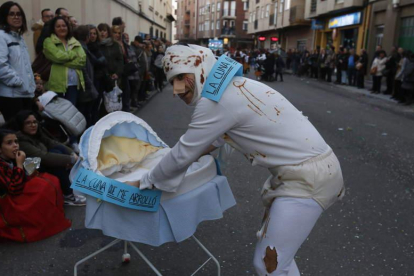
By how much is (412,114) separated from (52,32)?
33.8 feet

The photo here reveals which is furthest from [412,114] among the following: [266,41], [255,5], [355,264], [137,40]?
[255,5]

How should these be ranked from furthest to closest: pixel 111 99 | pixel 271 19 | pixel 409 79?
pixel 271 19 < pixel 409 79 < pixel 111 99

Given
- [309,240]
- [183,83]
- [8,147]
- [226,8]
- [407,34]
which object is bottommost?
[309,240]

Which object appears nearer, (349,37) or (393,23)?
(393,23)

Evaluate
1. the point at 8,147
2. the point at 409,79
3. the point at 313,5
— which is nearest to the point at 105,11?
the point at 409,79

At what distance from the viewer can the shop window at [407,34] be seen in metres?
18.9

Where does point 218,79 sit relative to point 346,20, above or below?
below

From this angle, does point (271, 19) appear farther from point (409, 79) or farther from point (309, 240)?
point (309, 240)

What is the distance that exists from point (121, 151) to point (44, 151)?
1.62m

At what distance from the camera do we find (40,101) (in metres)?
5.30

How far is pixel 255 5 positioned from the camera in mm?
55375

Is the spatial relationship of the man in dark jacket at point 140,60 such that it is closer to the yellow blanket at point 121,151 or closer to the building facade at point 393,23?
the yellow blanket at point 121,151

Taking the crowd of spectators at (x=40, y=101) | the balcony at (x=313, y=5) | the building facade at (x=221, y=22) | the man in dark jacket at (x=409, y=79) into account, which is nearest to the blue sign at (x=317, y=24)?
the balcony at (x=313, y=5)

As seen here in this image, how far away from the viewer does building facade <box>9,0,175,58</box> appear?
855 centimetres
